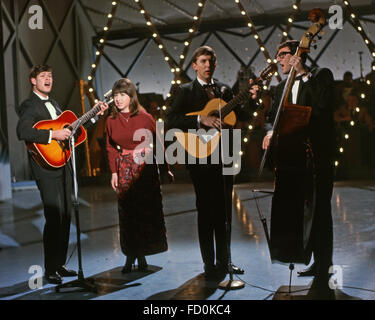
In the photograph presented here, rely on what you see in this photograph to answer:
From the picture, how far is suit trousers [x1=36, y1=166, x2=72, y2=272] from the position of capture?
9.44 feet

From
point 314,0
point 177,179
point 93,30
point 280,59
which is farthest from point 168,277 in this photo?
point 93,30

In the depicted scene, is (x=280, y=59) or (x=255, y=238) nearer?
(x=280, y=59)

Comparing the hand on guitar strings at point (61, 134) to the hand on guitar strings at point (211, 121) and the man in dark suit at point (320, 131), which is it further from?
the man in dark suit at point (320, 131)

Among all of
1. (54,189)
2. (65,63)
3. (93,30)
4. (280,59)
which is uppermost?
(93,30)

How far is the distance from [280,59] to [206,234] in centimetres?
100

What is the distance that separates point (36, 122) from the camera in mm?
2855

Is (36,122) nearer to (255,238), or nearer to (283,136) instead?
(283,136)

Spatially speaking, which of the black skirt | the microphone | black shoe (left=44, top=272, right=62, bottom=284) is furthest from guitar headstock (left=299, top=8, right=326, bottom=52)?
black shoe (left=44, top=272, right=62, bottom=284)

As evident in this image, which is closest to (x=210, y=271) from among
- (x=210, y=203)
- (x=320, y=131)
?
(x=210, y=203)

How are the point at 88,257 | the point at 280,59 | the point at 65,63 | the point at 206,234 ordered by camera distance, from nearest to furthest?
the point at 280,59
the point at 206,234
the point at 88,257
the point at 65,63

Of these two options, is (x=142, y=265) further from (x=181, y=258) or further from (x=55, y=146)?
(x=55, y=146)

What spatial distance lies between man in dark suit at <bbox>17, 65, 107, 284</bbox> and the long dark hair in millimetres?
347

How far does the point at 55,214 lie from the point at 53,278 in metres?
0.35

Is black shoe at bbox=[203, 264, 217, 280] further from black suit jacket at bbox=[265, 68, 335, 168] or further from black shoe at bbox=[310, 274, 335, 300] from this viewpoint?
black suit jacket at bbox=[265, 68, 335, 168]
